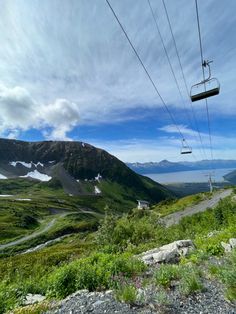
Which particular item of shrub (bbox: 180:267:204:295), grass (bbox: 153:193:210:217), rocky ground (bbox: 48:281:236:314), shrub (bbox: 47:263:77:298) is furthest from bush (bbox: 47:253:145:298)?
grass (bbox: 153:193:210:217)

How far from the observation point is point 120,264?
1162 centimetres

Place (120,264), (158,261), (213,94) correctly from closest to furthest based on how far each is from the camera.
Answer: (120,264)
(158,261)
(213,94)

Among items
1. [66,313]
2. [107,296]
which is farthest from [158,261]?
[66,313]

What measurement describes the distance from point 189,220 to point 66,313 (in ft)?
136

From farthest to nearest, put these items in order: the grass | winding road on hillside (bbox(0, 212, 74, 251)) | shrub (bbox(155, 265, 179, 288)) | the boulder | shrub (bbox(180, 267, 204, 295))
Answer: the grass
winding road on hillside (bbox(0, 212, 74, 251))
the boulder
shrub (bbox(155, 265, 179, 288))
shrub (bbox(180, 267, 204, 295))

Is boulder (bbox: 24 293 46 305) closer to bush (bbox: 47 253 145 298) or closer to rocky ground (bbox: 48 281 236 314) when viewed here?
bush (bbox: 47 253 145 298)

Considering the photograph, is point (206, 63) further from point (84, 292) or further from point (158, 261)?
point (84, 292)

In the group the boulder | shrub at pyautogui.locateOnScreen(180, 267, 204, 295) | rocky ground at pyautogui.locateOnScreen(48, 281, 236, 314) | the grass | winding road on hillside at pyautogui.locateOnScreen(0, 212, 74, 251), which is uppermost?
shrub at pyautogui.locateOnScreen(180, 267, 204, 295)

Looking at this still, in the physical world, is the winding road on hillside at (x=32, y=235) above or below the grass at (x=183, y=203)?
below

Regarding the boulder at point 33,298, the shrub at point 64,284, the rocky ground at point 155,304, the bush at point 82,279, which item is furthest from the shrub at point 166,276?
the boulder at point 33,298

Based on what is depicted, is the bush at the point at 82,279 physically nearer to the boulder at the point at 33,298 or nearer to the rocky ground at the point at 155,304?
the boulder at the point at 33,298

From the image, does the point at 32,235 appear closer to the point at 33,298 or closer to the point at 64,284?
the point at 33,298

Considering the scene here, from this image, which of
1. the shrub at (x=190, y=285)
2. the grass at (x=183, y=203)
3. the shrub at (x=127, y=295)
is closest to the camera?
the shrub at (x=127, y=295)

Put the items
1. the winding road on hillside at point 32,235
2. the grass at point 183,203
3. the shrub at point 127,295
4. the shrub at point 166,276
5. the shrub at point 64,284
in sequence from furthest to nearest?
the grass at point 183,203 < the winding road on hillside at point 32,235 < the shrub at point 64,284 < the shrub at point 166,276 < the shrub at point 127,295
